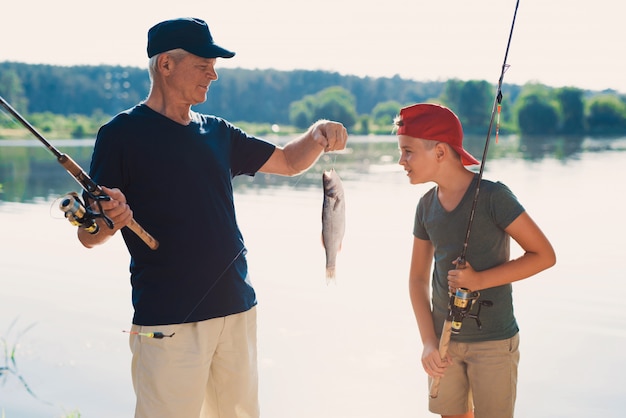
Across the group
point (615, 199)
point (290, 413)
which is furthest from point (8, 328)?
point (615, 199)

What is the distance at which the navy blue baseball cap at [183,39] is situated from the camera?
295 centimetres

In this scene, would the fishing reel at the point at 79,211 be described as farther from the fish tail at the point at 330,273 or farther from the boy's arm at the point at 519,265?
the boy's arm at the point at 519,265

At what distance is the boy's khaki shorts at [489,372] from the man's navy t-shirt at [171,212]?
94 cm

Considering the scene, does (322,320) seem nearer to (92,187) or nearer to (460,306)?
(460,306)

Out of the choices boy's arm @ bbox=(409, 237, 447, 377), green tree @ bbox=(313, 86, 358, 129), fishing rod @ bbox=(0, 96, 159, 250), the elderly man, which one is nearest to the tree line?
green tree @ bbox=(313, 86, 358, 129)

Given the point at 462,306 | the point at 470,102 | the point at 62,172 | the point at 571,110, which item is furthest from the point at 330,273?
the point at 571,110

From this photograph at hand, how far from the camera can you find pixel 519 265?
2.85 m

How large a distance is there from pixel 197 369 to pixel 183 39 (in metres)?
1.32

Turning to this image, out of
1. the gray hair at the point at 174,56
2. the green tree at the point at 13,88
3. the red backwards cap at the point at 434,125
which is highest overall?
the gray hair at the point at 174,56

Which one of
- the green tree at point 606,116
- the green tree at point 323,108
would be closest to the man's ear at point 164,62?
the green tree at point 323,108

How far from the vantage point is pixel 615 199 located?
18656mm

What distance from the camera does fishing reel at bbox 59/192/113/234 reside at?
253 cm

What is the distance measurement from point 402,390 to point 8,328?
4459 millimetres

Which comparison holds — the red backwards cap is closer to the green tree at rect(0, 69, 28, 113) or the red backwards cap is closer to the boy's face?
the boy's face
